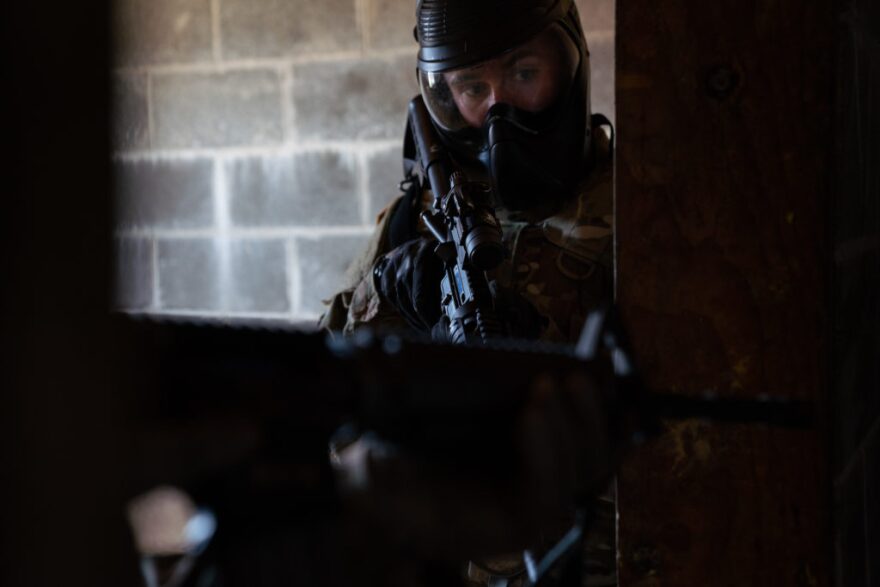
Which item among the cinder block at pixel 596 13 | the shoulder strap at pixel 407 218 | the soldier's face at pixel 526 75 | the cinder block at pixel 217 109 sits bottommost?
the shoulder strap at pixel 407 218

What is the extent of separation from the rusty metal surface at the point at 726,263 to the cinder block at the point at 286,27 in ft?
6.50

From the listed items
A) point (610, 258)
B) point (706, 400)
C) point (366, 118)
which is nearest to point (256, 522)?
point (706, 400)

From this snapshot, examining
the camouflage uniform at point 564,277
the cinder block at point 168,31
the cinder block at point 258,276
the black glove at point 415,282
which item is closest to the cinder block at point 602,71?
the camouflage uniform at point 564,277

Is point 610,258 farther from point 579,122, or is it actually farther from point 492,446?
point 492,446

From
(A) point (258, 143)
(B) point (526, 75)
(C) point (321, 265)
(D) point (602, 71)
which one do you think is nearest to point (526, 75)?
(B) point (526, 75)

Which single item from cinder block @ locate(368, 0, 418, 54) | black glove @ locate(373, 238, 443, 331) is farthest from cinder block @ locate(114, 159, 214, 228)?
black glove @ locate(373, 238, 443, 331)

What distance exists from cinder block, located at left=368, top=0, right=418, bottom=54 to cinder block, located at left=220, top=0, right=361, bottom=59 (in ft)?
0.18

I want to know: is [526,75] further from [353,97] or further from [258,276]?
[258,276]

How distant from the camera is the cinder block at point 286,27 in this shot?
8.64ft

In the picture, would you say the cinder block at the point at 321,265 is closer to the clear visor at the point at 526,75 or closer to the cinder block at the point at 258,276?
the cinder block at the point at 258,276

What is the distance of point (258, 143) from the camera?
110 inches

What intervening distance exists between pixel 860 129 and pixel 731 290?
356mm

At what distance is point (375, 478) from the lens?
0.52 metres

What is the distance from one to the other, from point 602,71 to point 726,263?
1746mm
